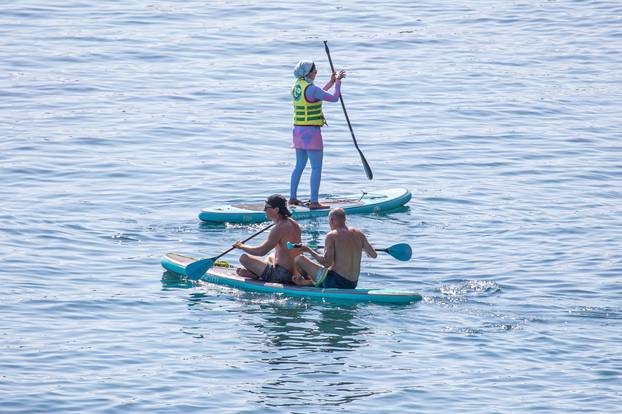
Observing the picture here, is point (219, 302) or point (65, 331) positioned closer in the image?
point (65, 331)

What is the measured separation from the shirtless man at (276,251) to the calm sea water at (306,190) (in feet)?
1.66

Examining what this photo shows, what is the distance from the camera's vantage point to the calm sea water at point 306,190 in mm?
14406

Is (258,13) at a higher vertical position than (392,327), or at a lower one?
higher

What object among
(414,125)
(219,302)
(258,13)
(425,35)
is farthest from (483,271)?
(258,13)

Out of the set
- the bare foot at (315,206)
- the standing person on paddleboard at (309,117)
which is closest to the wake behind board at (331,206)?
the bare foot at (315,206)

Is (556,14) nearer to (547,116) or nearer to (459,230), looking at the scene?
(547,116)

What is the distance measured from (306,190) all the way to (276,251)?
6.20 meters

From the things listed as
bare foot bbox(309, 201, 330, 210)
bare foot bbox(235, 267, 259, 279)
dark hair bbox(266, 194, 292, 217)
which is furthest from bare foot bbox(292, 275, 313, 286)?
bare foot bbox(309, 201, 330, 210)

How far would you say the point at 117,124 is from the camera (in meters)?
28.3

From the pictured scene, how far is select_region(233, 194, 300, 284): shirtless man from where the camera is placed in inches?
661

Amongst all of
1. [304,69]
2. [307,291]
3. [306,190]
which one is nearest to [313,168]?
[304,69]

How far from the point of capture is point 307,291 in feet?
54.9

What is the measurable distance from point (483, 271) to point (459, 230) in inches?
101

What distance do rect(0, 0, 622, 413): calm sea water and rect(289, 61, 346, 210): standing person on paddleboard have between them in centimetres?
100
